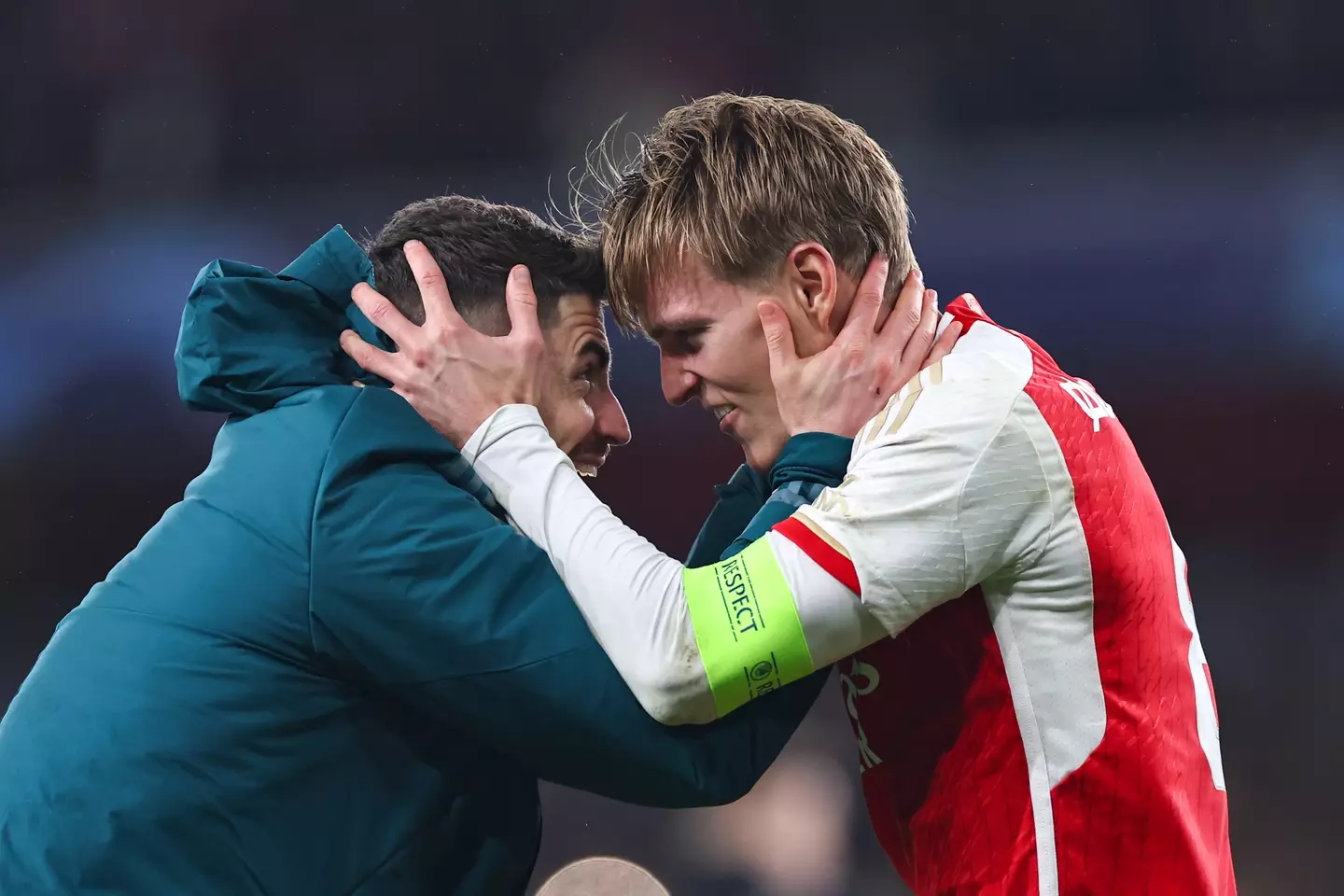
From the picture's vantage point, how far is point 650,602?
118cm

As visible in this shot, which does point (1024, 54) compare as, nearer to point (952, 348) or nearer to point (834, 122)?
point (834, 122)

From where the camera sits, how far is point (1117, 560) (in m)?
1.26

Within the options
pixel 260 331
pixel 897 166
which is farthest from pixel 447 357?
pixel 897 166

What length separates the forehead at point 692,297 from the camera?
150 centimetres

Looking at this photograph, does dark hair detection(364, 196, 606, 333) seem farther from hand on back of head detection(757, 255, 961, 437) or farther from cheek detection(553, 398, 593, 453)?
hand on back of head detection(757, 255, 961, 437)

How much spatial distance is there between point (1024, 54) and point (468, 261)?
214 centimetres

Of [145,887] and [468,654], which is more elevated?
[468,654]

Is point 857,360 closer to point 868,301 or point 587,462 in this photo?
point 868,301

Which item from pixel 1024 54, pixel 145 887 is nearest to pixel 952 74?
pixel 1024 54

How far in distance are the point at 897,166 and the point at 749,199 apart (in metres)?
1.80

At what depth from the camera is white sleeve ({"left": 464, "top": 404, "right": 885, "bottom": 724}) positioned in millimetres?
1164

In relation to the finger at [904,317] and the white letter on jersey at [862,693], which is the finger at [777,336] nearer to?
the finger at [904,317]

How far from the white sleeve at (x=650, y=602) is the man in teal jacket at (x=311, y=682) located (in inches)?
1.4

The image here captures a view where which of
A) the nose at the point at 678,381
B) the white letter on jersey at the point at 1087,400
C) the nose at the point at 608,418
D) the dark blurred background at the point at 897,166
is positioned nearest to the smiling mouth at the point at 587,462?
the nose at the point at 608,418
